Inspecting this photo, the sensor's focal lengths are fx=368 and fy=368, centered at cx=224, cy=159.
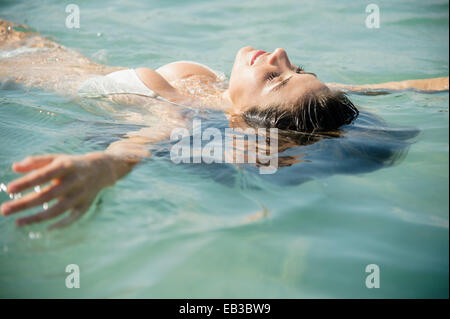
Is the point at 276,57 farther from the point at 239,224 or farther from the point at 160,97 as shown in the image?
the point at 239,224

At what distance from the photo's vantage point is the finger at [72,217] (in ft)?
4.96

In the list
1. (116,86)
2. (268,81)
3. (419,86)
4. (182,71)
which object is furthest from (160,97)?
(419,86)

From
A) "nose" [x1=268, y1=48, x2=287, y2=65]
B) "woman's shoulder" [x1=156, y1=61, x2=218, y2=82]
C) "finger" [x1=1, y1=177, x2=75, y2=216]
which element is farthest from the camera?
"woman's shoulder" [x1=156, y1=61, x2=218, y2=82]

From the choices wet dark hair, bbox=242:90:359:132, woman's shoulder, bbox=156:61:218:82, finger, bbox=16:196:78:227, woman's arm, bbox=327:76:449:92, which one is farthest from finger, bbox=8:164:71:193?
woman's arm, bbox=327:76:449:92

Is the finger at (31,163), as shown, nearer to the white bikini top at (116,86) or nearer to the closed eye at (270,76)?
the white bikini top at (116,86)

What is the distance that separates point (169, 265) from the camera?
1.55 m

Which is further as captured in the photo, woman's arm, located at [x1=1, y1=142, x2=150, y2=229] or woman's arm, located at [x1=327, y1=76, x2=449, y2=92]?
woman's arm, located at [x1=327, y1=76, x2=449, y2=92]

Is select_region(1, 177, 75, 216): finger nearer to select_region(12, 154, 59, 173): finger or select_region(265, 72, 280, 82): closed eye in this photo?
select_region(12, 154, 59, 173): finger

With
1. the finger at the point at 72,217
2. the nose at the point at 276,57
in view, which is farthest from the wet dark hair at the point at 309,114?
the finger at the point at 72,217

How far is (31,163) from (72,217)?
0.89 feet

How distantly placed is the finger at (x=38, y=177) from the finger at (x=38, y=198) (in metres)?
0.04

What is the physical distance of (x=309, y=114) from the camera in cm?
294

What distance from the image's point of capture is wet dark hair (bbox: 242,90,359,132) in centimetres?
294

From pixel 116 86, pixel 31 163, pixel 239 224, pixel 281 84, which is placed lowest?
pixel 239 224
